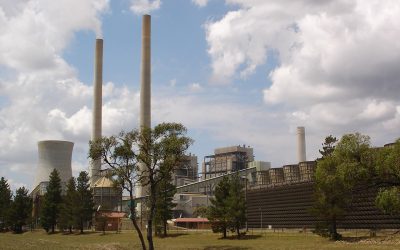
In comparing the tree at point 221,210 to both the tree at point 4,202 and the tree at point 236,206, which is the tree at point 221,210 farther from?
the tree at point 4,202

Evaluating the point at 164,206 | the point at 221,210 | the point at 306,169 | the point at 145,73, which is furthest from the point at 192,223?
the point at 221,210

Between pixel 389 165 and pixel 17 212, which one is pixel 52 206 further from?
pixel 389 165

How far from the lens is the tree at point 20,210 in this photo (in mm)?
116062

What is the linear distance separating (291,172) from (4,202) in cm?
7251

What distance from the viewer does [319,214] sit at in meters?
60.4

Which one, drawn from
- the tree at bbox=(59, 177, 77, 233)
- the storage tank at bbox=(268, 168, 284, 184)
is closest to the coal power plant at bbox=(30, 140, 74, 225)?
the tree at bbox=(59, 177, 77, 233)

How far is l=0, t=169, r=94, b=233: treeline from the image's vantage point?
10306 cm

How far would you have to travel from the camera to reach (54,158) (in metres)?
151

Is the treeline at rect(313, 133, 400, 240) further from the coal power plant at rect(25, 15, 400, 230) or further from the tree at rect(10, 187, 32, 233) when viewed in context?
the tree at rect(10, 187, 32, 233)

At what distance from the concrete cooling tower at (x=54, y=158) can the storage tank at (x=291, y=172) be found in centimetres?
7016

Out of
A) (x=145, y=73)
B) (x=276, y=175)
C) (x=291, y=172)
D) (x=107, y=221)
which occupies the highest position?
(x=145, y=73)

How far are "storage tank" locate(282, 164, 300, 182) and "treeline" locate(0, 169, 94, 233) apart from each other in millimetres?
42278

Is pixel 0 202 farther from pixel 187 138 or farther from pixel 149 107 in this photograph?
pixel 187 138

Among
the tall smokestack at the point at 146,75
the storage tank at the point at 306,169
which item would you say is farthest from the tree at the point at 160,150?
the tall smokestack at the point at 146,75
